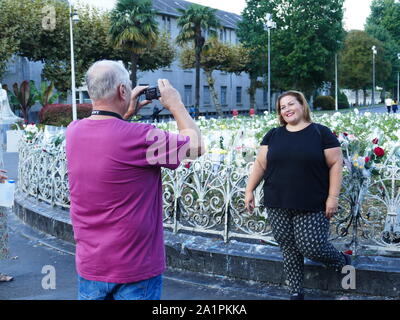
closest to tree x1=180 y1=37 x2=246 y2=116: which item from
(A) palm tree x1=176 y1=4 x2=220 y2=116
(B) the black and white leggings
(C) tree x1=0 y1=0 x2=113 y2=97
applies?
(A) palm tree x1=176 y1=4 x2=220 y2=116

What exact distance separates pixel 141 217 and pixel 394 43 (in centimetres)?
8515

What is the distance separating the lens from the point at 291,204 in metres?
3.79

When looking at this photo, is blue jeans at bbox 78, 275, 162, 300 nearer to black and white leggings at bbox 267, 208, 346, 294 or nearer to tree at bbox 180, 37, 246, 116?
black and white leggings at bbox 267, 208, 346, 294

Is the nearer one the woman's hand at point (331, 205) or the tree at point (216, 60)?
the woman's hand at point (331, 205)

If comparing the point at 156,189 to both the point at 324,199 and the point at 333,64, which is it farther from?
the point at 333,64

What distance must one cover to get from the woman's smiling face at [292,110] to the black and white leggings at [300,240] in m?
0.67

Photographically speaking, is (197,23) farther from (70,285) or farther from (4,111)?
(70,285)

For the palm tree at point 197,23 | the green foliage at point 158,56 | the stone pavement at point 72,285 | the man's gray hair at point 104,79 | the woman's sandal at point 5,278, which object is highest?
the palm tree at point 197,23

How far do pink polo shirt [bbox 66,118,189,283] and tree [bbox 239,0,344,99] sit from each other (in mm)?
48247

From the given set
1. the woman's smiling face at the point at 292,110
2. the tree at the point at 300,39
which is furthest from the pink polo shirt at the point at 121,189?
the tree at the point at 300,39

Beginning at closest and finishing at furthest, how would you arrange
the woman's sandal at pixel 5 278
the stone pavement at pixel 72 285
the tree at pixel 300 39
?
the stone pavement at pixel 72 285 → the woman's sandal at pixel 5 278 → the tree at pixel 300 39

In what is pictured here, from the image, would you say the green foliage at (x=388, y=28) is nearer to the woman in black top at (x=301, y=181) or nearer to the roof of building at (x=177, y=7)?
the roof of building at (x=177, y=7)

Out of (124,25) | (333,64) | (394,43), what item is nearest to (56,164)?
(124,25)

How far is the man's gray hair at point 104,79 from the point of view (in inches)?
96.5
